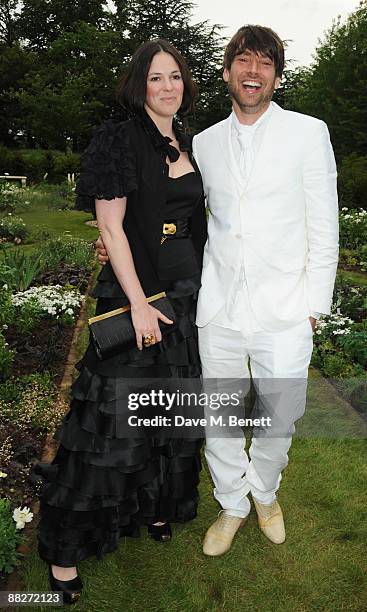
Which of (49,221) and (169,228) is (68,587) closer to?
(169,228)

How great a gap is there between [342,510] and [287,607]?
36.8 inches

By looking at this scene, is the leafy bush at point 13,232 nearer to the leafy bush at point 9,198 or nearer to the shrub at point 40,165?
the leafy bush at point 9,198

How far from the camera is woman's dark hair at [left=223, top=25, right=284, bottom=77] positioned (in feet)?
9.52

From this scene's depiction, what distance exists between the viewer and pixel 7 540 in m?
3.08

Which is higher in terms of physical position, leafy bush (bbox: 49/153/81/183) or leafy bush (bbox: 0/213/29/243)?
leafy bush (bbox: 0/213/29/243)

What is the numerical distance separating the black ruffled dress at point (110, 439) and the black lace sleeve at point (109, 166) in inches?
2.8

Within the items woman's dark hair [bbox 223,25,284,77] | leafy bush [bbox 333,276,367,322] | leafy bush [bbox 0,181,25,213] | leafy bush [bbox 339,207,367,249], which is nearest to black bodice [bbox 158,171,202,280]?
woman's dark hair [bbox 223,25,284,77]

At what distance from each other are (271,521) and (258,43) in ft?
8.82

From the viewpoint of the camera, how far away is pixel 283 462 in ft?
11.0

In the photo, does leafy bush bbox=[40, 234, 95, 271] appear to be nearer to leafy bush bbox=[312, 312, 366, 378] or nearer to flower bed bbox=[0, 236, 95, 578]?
flower bed bbox=[0, 236, 95, 578]

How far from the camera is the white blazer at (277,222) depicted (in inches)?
115

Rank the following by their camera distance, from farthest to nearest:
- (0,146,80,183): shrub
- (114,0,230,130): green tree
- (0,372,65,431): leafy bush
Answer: (114,0,230,130): green tree
(0,146,80,183): shrub
(0,372,65,431): leafy bush

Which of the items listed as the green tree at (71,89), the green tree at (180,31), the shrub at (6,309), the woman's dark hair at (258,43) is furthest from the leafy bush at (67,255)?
the green tree at (180,31)

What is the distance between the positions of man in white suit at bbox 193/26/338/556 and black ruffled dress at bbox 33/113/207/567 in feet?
0.51
